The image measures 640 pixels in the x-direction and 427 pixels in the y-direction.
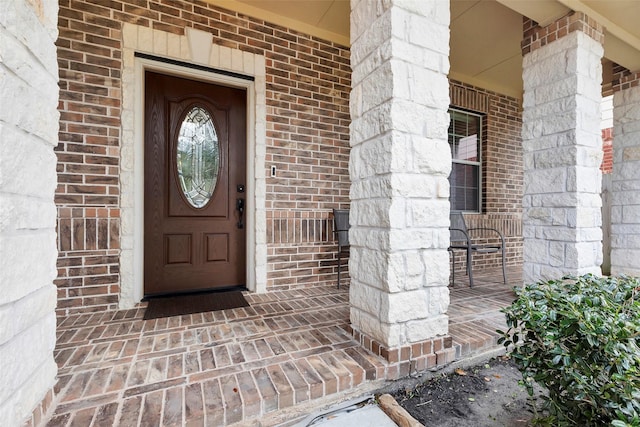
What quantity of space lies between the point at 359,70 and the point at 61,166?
2.24 metres

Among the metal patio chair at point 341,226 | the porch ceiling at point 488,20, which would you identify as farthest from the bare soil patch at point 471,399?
the porch ceiling at point 488,20

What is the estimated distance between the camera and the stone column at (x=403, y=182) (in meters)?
1.50

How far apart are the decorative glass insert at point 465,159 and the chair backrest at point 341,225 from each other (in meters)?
1.97

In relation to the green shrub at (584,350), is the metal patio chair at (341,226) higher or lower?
higher

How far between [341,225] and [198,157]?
61.8 inches

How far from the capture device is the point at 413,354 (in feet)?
5.10

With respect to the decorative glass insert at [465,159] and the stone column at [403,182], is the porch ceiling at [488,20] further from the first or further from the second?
the stone column at [403,182]

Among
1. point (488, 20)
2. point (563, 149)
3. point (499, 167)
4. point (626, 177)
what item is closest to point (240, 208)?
point (563, 149)

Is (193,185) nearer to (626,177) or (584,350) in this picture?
(584,350)

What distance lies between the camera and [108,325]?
6.53 ft

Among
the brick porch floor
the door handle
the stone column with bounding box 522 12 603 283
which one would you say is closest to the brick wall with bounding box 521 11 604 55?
the stone column with bounding box 522 12 603 283

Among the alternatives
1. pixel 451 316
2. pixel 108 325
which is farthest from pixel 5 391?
pixel 451 316

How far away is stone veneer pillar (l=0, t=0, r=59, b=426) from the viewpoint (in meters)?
0.88

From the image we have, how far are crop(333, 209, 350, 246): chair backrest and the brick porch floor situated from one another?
0.89 m
